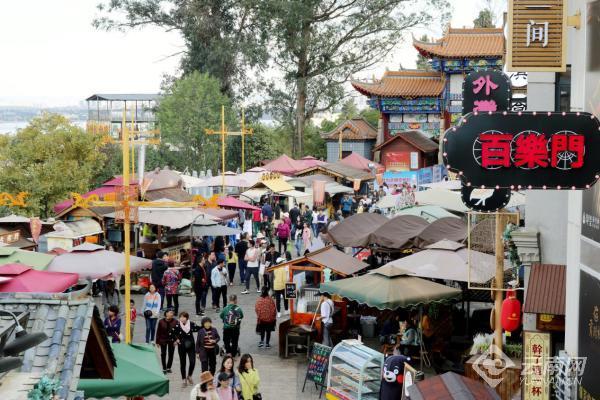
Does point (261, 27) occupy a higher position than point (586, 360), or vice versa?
point (261, 27)

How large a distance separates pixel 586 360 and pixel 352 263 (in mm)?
8332

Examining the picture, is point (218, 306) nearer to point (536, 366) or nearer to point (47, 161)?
point (536, 366)

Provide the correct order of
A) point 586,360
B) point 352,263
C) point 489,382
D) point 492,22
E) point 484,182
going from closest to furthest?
point 484,182
point 586,360
point 489,382
point 352,263
point 492,22

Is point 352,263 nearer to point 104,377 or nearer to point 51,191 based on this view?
point 104,377

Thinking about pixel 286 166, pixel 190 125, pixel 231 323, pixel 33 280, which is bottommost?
pixel 231 323

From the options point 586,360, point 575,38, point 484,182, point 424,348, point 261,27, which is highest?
point 261,27

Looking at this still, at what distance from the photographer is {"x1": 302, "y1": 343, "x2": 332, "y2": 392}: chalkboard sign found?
618 inches

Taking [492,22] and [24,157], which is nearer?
[24,157]

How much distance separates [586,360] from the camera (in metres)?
Answer: 11.1

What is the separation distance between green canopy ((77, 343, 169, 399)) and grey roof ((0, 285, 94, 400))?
2.54 meters

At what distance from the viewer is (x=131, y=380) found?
11750 mm

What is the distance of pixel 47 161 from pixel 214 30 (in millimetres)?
26110

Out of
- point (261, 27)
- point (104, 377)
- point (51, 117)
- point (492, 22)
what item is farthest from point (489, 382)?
point (492, 22)

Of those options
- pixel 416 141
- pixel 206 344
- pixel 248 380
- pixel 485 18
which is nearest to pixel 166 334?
pixel 206 344
